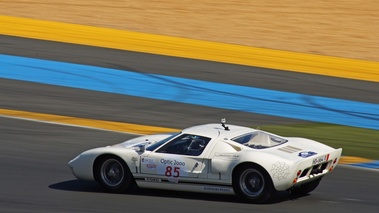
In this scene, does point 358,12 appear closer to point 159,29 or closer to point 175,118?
point 159,29

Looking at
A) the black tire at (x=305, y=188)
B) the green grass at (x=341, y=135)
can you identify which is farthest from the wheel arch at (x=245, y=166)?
the green grass at (x=341, y=135)

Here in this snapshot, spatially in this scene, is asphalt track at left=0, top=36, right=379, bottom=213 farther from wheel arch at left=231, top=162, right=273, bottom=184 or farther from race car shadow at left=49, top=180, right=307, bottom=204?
wheel arch at left=231, top=162, right=273, bottom=184

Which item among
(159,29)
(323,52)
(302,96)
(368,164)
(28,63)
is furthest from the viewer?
(159,29)

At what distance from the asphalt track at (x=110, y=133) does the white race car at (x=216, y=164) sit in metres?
0.19

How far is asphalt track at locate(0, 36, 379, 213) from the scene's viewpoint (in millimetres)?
10312

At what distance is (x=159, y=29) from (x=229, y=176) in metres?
13.4

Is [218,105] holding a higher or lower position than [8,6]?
lower

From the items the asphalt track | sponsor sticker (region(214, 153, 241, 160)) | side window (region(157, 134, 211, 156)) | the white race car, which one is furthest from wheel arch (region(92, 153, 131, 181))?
sponsor sticker (region(214, 153, 241, 160))

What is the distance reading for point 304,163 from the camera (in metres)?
10.1

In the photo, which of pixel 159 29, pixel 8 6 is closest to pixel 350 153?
pixel 159 29

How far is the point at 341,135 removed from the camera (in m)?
15.1

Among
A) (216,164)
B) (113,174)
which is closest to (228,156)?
(216,164)

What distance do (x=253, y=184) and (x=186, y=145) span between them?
1070mm

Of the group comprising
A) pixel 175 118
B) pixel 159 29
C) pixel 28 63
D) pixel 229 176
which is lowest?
pixel 229 176
